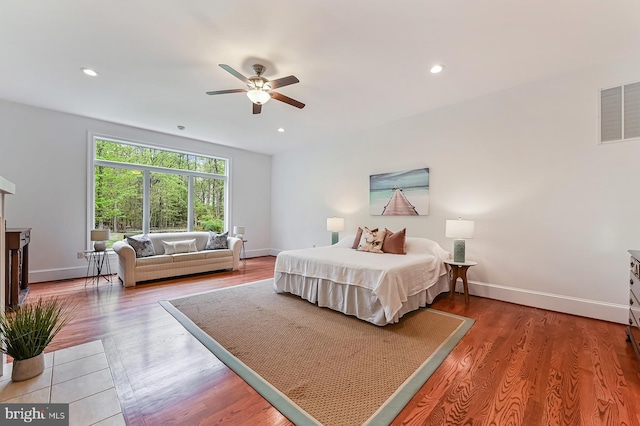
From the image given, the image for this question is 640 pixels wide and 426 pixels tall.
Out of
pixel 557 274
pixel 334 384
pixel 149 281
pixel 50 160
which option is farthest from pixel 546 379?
pixel 50 160

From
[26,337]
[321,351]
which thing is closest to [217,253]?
[321,351]

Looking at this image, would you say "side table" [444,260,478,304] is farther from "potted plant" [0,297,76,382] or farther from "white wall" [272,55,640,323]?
"potted plant" [0,297,76,382]

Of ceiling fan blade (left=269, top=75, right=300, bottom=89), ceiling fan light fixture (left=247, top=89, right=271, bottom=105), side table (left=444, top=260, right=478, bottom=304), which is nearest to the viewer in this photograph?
ceiling fan blade (left=269, top=75, right=300, bottom=89)

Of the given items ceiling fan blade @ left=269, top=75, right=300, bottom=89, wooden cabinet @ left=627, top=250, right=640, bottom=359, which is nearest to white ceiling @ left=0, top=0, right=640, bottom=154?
ceiling fan blade @ left=269, top=75, right=300, bottom=89

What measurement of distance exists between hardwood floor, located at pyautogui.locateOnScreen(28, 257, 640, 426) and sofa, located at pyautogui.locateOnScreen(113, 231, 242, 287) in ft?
Result: 3.95

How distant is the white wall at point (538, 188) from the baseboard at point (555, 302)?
0.04 feet

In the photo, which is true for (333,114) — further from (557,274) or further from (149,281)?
(149,281)

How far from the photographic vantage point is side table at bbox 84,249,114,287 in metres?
4.49

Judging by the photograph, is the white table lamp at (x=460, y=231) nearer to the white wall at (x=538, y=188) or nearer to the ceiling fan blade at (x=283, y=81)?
the white wall at (x=538, y=188)

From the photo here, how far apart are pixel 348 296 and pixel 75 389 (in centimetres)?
→ 230

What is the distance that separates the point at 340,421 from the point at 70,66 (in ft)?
14.4

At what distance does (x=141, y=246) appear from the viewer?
14.9ft

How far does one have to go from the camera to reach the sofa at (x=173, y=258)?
423cm

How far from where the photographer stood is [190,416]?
1.52m
